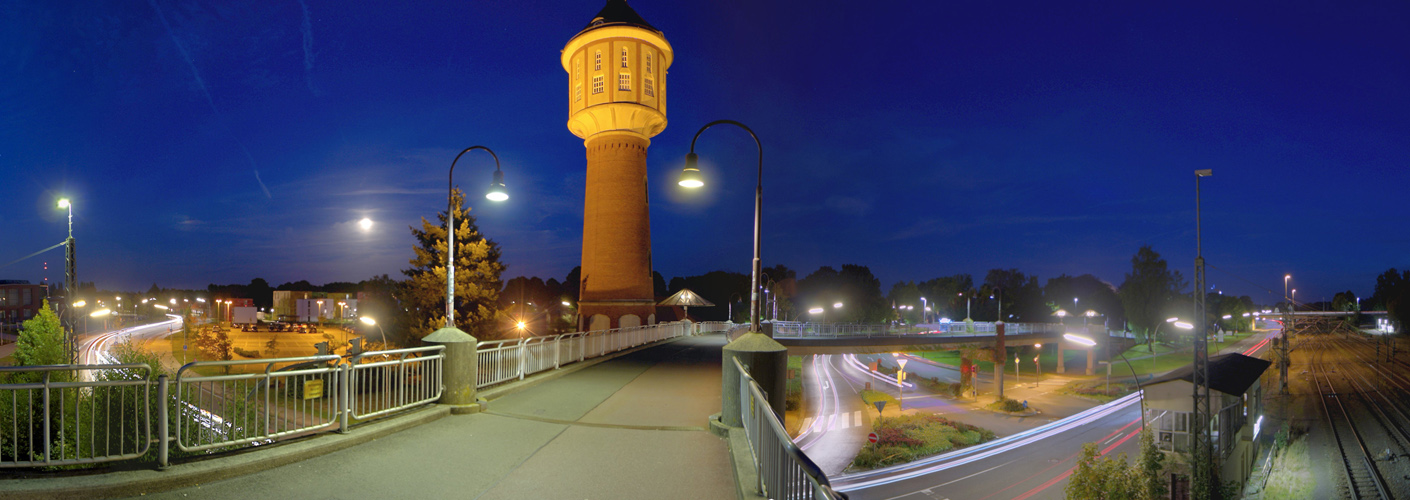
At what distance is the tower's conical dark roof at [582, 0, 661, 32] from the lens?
124 ft

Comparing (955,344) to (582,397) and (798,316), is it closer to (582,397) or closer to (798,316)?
(582,397)

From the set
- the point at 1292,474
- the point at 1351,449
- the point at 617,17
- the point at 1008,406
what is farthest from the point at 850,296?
the point at 617,17

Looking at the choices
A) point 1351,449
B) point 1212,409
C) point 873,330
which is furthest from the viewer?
point 873,330

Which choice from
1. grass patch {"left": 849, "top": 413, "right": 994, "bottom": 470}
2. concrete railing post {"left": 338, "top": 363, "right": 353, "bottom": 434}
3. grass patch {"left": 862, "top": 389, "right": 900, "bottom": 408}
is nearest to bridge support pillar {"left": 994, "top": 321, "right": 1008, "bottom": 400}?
grass patch {"left": 862, "top": 389, "right": 900, "bottom": 408}

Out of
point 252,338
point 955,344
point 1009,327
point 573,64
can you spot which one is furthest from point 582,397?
point 252,338

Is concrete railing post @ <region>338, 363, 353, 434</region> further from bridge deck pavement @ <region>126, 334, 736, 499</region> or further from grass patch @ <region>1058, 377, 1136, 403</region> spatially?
grass patch @ <region>1058, 377, 1136, 403</region>

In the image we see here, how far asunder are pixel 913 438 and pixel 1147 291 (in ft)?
224

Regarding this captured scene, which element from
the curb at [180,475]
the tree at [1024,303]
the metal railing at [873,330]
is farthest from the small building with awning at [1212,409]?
the tree at [1024,303]

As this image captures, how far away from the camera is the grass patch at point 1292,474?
30469mm

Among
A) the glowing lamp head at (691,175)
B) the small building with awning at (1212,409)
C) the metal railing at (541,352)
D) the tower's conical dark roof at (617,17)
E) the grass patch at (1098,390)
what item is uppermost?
the tower's conical dark roof at (617,17)

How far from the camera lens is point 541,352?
618 inches

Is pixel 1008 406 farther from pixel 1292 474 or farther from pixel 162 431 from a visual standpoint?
pixel 162 431

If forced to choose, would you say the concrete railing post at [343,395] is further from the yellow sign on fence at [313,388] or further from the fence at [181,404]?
the yellow sign on fence at [313,388]

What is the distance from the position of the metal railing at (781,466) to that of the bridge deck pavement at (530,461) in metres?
0.87
